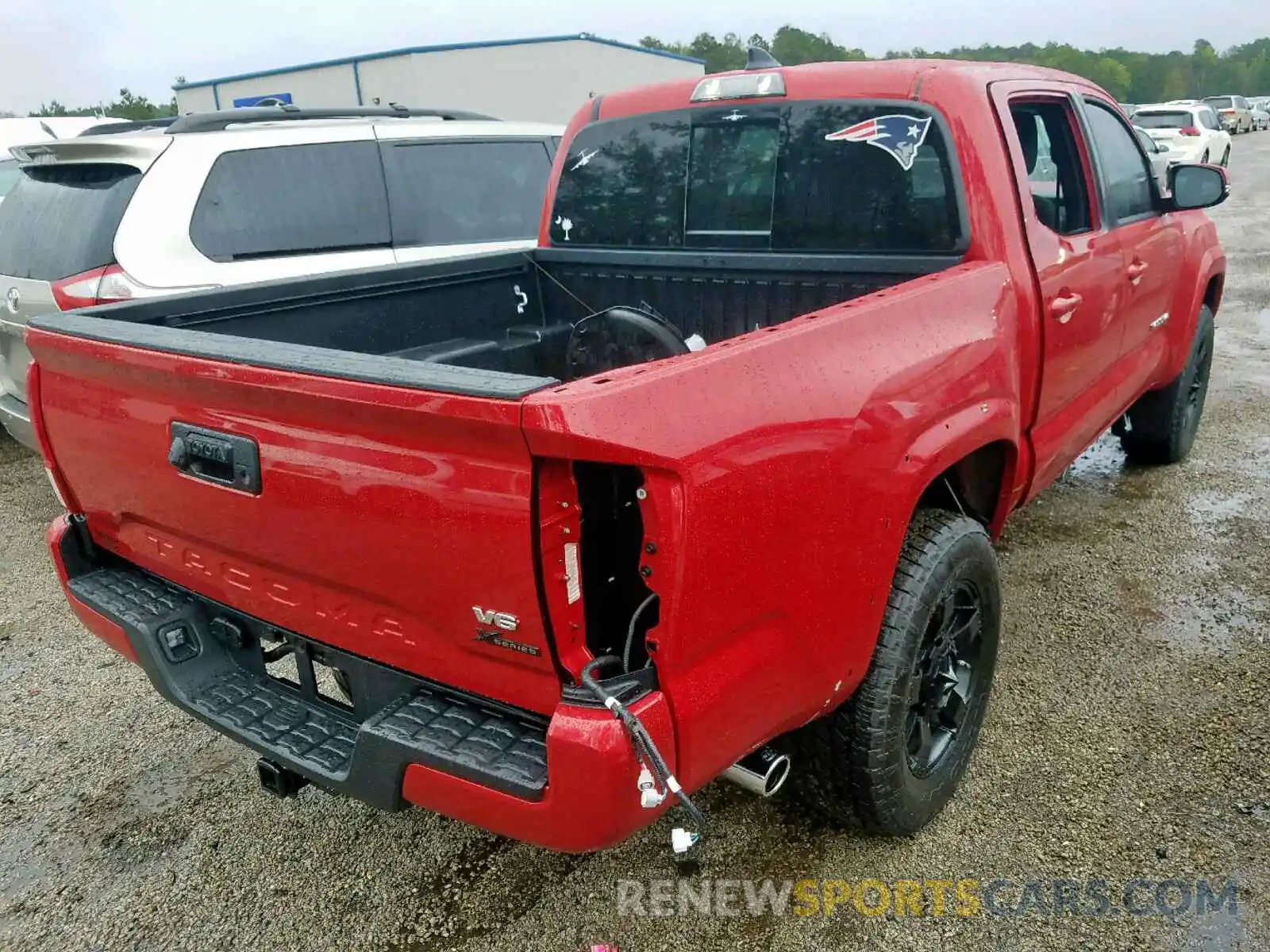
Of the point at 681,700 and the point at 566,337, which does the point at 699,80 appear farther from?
the point at 681,700

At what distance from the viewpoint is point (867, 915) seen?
2344 millimetres

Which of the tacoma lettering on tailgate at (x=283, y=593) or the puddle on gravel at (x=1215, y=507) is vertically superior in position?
the tacoma lettering on tailgate at (x=283, y=593)

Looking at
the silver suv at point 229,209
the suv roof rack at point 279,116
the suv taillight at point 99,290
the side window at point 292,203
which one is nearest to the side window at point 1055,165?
the silver suv at point 229,209

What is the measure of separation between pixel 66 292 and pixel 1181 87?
4001 inches

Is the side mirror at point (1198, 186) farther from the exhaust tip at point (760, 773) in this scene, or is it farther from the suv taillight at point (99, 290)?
the suv taillight at point (99, 290)

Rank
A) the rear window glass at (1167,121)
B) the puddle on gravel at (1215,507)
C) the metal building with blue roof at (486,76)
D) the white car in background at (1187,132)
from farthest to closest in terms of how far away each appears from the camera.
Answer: the rear window glass at (1167,121)
the white car in background at (1187,132)
the metal building with blue roof at (486,76)
the puddle on gravel at (1215,507)

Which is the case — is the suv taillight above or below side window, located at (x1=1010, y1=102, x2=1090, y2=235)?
below

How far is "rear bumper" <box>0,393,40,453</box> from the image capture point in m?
4.65

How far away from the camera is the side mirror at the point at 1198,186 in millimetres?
3805

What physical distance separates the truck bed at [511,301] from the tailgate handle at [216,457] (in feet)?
1.29

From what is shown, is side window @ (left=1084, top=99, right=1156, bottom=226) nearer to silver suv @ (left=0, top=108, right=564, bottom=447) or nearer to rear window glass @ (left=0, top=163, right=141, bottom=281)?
silver suv @ (left=0, top=108, right=564, bottom=447)

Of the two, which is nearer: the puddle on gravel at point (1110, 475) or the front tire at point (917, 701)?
the front tire at point (917, 701)

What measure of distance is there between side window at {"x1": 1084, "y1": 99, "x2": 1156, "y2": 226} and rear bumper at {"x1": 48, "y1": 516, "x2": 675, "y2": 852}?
9.49 feet

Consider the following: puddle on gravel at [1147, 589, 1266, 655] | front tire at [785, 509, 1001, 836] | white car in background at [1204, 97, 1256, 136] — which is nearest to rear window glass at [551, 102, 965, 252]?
front tire at [785, 509, 1001, 836]
